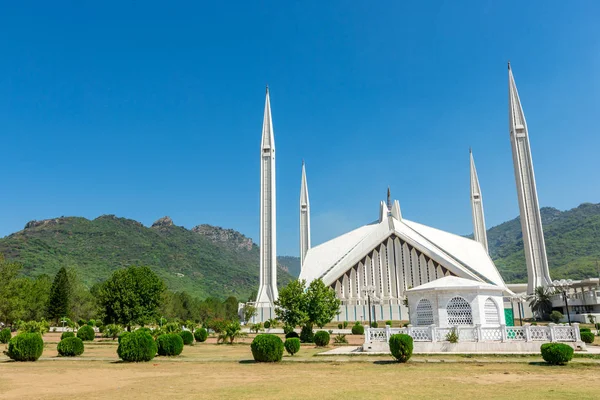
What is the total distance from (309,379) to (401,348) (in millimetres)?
4729

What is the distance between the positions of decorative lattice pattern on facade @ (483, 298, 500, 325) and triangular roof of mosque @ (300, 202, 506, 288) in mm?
28728

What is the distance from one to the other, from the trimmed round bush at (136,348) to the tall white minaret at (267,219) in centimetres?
3402

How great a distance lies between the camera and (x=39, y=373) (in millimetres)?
13734

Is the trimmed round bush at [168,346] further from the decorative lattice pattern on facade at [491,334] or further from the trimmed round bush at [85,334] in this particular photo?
the trimmed round bush at [85,334]

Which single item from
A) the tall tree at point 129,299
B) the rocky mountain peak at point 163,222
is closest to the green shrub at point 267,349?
the tall tree at point 129,299

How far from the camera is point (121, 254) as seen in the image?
11225 centimetres

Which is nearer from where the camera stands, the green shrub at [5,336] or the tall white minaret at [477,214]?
the green shrub at [5,336]

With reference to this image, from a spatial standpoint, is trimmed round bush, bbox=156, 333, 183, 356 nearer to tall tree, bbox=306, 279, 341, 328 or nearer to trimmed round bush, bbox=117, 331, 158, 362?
trimmed round bush, bbox=117, 331, 158, 362

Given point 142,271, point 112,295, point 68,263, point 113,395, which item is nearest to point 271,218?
point 142,271

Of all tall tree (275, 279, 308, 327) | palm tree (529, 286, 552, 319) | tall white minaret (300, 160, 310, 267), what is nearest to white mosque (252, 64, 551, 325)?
palm tree (529, 286, 552, 319)

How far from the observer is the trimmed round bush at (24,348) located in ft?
56.2

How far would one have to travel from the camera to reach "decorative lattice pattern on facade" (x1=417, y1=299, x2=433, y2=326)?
20898 mm

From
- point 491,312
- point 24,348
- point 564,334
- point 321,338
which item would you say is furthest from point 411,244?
point 24,348

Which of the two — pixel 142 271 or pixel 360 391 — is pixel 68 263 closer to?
pixel 142 271
